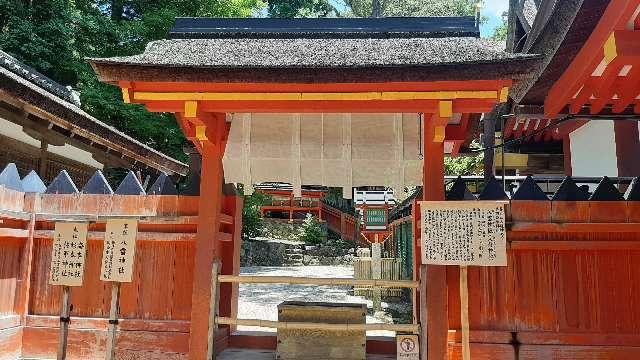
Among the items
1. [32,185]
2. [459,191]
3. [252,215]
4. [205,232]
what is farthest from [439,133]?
[252,215]

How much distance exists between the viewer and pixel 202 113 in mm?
5348

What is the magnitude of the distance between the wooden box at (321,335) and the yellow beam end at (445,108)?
2.62 metres

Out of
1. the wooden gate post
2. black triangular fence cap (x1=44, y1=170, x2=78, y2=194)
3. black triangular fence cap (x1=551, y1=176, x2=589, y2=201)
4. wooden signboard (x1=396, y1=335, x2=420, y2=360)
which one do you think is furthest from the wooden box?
black triangular fence cap (x1=44, y1=170, x2=78, y2=194)

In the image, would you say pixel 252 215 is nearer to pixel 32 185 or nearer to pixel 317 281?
pixel 32 185

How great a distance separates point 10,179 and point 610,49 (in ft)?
23.4

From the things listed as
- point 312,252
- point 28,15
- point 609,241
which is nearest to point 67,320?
point 609,241

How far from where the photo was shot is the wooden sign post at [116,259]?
5.20 meters

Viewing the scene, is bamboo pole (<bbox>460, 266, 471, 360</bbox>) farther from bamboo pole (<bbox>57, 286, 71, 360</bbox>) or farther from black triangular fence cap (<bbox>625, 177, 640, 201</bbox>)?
bamboo pole (<bbox>57, 286, 71, 360</bbox>)

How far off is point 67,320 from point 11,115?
363 cm

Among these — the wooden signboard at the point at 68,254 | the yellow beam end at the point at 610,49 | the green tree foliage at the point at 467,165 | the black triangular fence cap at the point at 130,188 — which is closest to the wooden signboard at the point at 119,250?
the wooden signboard at the point at 68,254

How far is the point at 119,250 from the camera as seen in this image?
532 cm

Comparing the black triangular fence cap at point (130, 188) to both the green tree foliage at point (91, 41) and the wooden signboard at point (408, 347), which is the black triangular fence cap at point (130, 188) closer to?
the wooden signboard at point (408, 347)

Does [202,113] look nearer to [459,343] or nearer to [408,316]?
[459,343]

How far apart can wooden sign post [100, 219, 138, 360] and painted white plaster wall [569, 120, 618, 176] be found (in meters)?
8.38
